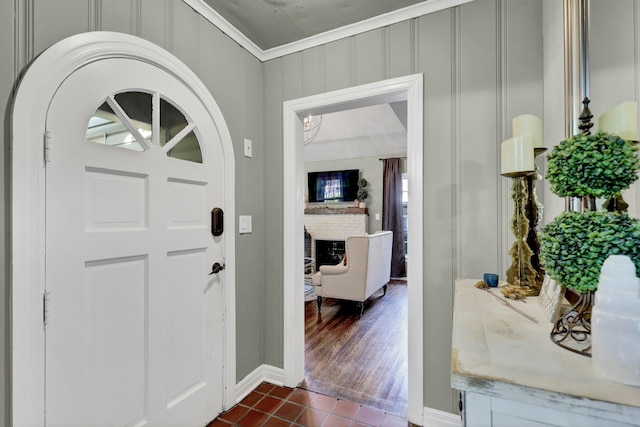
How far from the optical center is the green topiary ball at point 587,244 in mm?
599

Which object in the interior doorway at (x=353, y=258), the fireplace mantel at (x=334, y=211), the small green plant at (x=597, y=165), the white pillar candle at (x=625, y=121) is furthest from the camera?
the fireplace mantel at (x=334, y=211)

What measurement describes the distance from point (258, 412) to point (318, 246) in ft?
15.2

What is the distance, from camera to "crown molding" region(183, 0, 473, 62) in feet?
5.52

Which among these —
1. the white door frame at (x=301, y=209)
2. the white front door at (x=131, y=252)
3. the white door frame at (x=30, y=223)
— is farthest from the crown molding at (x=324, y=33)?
the white door frame at (x=30, y=223)

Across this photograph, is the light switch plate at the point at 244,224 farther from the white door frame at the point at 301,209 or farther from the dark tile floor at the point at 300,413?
the dark tile floor at the point at 300,413

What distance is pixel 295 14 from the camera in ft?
5.85

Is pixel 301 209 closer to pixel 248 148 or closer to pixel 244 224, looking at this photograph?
pixel 244 224

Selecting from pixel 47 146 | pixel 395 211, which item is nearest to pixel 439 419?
pixel 47 146

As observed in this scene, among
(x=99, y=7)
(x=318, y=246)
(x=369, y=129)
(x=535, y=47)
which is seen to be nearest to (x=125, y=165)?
(x=99, y=7)

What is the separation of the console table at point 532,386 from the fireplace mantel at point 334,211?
5.15 metres

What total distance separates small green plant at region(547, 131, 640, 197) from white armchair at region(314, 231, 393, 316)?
8.77ft

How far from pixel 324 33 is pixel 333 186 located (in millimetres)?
4346

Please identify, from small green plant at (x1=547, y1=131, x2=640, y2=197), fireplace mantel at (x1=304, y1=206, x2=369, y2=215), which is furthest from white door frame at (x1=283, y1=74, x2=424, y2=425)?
fireplace mantel at (x1=304, y1=206, x2=369, y2=215)

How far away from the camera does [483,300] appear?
109 cm
